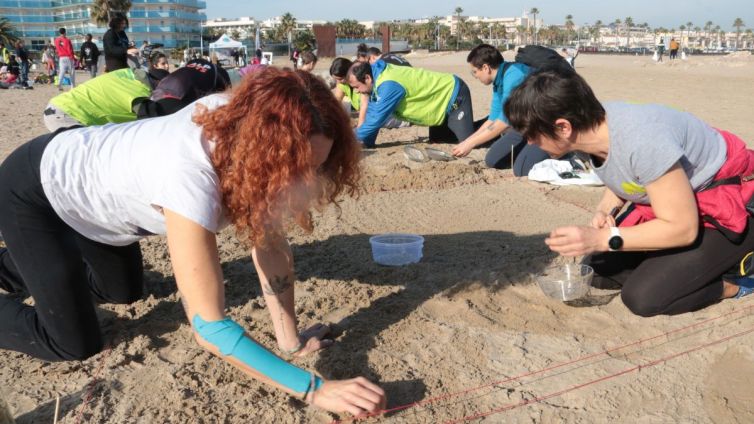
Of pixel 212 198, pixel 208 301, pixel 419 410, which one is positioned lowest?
pixel 419 410

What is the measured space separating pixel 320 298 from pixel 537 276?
110 centimetres

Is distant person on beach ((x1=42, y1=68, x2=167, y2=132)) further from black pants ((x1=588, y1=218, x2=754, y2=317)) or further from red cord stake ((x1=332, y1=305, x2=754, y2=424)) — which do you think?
black pants ((x1=588, y1=218, x2=754, y2=317))

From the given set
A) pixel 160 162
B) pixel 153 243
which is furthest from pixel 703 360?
pixel 153 243

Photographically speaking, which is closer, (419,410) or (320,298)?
(419,410)

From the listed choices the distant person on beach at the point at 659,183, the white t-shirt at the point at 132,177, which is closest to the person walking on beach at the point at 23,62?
the white t-shirt at the point at 132,177

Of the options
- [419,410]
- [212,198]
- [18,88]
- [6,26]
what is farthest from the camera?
[6,26]

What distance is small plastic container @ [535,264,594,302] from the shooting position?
2.99m

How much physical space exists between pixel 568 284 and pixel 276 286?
1426 millimetres

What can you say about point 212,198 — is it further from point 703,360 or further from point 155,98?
point 155,98

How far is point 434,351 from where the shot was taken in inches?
103

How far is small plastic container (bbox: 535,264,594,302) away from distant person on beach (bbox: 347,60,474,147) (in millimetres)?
3553

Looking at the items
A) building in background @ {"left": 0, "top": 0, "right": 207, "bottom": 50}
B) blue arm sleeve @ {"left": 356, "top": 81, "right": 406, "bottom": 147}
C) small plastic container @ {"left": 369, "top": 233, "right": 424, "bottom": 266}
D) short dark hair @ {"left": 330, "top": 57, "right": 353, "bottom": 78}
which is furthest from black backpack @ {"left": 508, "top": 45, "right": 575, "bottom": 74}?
building in background @ {"left": 0, "top": 0, "right": 207, "bottom": 50}

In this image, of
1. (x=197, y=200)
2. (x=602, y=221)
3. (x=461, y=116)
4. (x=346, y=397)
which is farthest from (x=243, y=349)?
(x=461, y=116)

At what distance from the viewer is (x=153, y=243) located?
401cm
